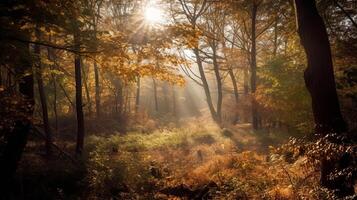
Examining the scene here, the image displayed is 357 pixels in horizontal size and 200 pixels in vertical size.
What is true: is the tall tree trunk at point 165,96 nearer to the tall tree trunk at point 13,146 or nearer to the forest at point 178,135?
the forest at point 178,135

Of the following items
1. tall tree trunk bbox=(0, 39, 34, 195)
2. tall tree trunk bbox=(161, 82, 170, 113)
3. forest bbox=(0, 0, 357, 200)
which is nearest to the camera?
forest bbox=(0, 0, 357, 200)

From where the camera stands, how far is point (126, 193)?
891 cm

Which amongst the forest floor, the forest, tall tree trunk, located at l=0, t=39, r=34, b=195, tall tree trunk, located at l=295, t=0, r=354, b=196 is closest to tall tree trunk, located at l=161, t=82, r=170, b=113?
the forest

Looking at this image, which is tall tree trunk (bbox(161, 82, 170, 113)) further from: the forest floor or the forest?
the forest floor

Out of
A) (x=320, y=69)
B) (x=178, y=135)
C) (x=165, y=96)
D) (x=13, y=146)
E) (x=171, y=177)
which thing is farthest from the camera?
(x=165, y=96)

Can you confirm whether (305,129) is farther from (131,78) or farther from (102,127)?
(102,127)

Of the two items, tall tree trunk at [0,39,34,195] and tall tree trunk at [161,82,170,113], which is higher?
tall tree trunk at [161,82,170,113]

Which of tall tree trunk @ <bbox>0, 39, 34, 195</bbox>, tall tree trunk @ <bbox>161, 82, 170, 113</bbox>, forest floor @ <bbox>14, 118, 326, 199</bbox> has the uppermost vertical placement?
tall tree trunk @ <bbox>161, 82, 170, 113</bbox>

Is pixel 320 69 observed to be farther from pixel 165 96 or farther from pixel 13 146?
pixel 165 96

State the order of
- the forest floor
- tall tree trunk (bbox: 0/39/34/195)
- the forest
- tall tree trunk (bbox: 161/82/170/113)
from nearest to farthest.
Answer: the forest → the forest floor → tall tree trunk (bbox: 0/39/34/195) → tall tree trunk (bbox: 161/82/170/113)

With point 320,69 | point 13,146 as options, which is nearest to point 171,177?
point 13,146

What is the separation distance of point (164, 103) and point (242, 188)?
51.0 metres

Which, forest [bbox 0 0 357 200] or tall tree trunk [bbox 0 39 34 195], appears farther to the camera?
tall tree trunk [bbox 0 39 34 195]

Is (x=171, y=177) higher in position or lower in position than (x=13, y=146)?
lower
